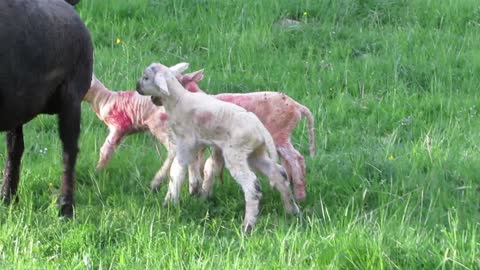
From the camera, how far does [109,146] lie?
779cm

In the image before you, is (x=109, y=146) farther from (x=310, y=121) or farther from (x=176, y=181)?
(x=310, y=121)

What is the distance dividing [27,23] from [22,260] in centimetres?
147

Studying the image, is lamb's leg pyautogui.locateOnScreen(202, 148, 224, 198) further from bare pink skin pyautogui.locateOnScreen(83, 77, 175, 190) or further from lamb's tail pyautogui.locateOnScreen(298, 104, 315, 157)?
lamb's tail pyautogui.locateOnScreen(298, 104, 315, 157)

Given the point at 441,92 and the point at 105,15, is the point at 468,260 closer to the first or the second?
the point at 441,92

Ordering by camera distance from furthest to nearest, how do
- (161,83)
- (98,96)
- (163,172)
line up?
1. (98,96)
2. (163,172)
3. (161,83)

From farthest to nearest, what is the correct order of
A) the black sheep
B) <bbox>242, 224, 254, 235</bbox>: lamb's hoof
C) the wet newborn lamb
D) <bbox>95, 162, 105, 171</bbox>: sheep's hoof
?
<bbox>95, 162, 105, 171</bbox>: sheep's hoof, the wet newborn lamb, <bbox>242, 224, 254, 235</bbox>: lamb's hoof, the black sheep

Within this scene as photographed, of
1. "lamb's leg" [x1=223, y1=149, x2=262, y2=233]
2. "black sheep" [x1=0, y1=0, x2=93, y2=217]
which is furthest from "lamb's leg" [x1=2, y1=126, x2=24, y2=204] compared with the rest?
"lamb's leg" [x1=223, y1=149, x2=262, y2=233]

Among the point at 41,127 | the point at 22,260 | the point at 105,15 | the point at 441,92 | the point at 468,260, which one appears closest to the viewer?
the point at 468,260

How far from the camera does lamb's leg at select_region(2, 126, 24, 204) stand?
23.8 ft

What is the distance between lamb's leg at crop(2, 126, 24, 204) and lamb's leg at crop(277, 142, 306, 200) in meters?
1.75

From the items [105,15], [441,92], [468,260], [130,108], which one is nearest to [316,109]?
[441,92]

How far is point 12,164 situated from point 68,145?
0.47 m

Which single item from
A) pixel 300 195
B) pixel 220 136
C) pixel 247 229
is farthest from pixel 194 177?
pixel 247 229

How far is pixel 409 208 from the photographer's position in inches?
269
